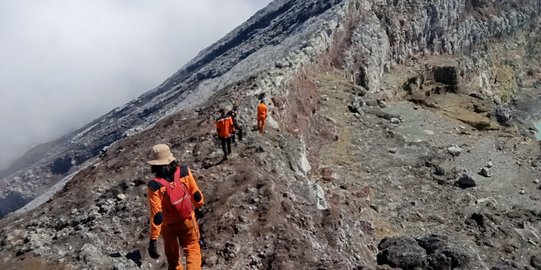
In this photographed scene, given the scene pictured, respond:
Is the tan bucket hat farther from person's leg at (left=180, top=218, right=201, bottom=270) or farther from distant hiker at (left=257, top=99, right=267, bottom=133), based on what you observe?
distant hiker at (left=257, top=99, right=267, bottom=133)

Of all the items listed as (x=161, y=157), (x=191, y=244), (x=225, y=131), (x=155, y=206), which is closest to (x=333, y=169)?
(x=225, y=131)

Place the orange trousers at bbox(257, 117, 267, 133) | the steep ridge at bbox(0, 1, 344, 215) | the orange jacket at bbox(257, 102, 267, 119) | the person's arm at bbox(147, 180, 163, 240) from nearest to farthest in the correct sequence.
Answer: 1. the person's arm at bbox(147, 180, 163, 240)
2. the orange jacket at bbox(257, 102, 267, 119)
3. the orange trousers at bbox(257, 117, 267, 133)
4. the steep ridge at bbox(0, 1, 344, 215)

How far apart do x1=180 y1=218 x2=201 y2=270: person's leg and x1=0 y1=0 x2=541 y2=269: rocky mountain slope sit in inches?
107

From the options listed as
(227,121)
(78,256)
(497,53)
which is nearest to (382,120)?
(227,121)

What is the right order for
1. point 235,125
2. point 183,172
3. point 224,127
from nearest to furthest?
point 183,172
point 224,127
point 235,125

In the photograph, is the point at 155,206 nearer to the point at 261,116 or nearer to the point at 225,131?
the point at 225,131

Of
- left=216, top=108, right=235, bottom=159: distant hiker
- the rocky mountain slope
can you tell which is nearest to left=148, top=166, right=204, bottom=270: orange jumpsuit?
the rocky mountain slope

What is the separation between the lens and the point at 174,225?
342 inches

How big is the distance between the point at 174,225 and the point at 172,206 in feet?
1.26

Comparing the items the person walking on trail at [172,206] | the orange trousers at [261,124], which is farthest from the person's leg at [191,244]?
the orange trousers at [261,124]

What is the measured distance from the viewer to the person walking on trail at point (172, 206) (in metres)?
8.34

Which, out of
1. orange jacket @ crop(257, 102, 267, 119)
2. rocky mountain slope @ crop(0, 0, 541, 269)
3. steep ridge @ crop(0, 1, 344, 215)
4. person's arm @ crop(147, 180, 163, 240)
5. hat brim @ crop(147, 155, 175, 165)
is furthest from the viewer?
steep ridge @ crop(0, 1, 344, 215)

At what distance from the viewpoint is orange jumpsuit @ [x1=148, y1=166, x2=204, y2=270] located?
27.3 feet

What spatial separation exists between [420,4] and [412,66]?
5021 mm
